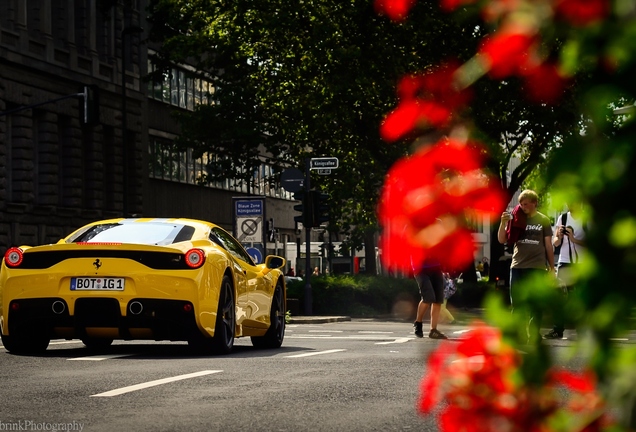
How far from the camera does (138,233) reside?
13.2 m

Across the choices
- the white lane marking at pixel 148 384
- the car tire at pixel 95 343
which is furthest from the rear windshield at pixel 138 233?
the white lane marking at pixel 148 384

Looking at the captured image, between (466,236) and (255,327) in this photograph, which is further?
(255,327)

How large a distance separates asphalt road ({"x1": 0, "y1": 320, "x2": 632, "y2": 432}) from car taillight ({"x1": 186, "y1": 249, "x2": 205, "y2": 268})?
2.75 ft

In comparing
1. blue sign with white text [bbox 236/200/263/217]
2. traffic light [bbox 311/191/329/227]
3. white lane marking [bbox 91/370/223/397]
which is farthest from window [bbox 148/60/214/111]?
white lane marking [bbox 91/370/223/397]

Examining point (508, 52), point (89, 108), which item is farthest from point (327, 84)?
point (508, 52)

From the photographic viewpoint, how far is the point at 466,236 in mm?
2010

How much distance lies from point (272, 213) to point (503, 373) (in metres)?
74.0

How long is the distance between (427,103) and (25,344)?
457 inches

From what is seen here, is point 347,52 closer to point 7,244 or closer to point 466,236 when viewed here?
point 7,244

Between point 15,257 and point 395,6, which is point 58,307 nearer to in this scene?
point 15,257

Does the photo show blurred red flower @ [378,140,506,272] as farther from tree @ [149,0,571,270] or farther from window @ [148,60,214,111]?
window @ [148,60,214,111]

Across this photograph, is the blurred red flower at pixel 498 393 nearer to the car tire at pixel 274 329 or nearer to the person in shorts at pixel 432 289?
the car tire at pixel 274 329

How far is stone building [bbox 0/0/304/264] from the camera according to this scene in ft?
137

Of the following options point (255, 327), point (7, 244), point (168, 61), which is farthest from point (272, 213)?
point (255, 327)
